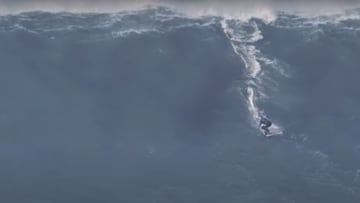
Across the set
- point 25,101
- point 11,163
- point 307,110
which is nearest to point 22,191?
point 11,163

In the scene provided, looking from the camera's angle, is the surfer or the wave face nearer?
the wave face

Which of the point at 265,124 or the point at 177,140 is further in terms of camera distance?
the point at 265,124

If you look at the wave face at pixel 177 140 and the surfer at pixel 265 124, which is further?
the surfer at pixel 265 124

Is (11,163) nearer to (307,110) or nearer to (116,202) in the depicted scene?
(116,202)

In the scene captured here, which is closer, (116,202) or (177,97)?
(116,202)

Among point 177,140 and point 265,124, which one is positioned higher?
point 265,124

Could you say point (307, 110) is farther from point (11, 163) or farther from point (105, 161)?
point (11, 163)

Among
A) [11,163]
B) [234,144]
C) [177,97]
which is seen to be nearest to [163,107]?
[177,97]

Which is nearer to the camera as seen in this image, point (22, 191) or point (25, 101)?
point (22, 191)

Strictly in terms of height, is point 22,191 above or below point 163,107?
below
